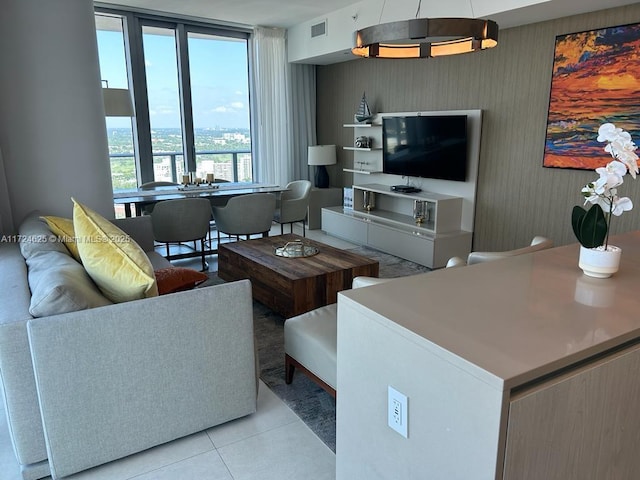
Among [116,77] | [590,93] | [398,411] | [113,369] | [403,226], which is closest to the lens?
[398,411]

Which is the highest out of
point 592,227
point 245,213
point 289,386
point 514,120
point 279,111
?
point 279,111

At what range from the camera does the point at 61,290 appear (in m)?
1.77

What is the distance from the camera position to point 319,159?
22.2ft

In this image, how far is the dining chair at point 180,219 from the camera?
4.31 meters

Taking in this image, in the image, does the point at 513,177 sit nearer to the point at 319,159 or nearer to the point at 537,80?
the point at 537,80

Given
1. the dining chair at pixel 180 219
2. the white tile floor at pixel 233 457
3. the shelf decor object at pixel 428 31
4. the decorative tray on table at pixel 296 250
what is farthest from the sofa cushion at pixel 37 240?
the shelf decor object at pixel 428 31

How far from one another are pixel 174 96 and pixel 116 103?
177cm

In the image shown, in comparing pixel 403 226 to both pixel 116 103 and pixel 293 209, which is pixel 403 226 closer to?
pixel 293 209

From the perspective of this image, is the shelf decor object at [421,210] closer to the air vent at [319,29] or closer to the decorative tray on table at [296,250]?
the decorative tray on table at [296,250]

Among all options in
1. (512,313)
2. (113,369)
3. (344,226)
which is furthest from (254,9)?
(512,313)

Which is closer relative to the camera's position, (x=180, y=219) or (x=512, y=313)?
(x=512, y=313)

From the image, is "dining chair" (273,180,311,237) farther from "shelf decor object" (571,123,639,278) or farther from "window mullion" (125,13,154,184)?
"shelf decor object" (571,123,639,278)

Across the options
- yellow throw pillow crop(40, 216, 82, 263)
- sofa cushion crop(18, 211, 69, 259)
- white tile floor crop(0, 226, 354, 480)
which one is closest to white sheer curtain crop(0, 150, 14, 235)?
sofa cushion crop(18, 211, 69, 259)

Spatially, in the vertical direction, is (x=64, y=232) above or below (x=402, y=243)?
above
